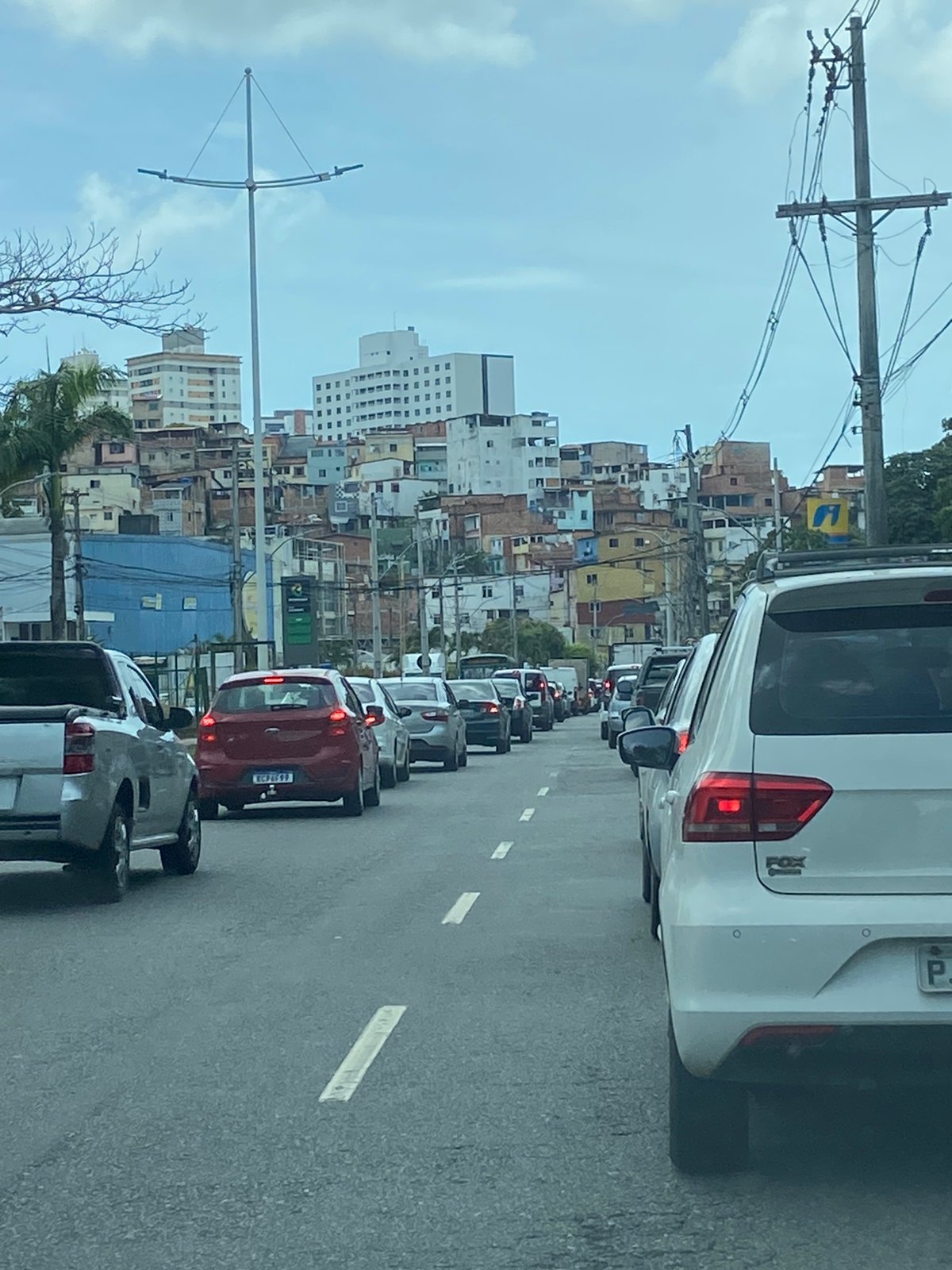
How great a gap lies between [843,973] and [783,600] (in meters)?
1.15

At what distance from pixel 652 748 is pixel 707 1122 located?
218 centimetres

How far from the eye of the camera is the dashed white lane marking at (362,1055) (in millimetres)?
7441

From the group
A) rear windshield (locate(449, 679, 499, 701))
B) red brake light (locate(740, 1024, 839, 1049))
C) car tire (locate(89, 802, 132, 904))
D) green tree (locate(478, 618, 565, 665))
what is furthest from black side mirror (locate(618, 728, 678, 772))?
green tree (locate(478, 618, 565, 665))

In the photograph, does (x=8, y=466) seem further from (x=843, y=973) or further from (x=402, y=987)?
(x=843, y=973)

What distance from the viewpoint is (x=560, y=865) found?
1597cm

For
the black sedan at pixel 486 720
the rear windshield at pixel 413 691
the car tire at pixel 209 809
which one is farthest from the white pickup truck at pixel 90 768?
the black sedan at pixel 486 720

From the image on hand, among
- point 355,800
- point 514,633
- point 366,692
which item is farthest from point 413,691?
point 514,633

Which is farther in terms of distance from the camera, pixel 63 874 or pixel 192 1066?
pixel 63 874

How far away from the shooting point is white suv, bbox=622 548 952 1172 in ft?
17.6

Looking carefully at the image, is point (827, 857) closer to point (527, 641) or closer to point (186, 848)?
point (186, 848)

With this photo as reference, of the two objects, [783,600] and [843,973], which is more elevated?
[783,600]

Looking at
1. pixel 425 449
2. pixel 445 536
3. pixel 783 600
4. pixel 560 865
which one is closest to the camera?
pixel 783 600

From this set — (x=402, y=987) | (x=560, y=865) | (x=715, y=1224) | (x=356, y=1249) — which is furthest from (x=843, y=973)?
(x=560, y=865)

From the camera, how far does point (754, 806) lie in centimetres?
550
